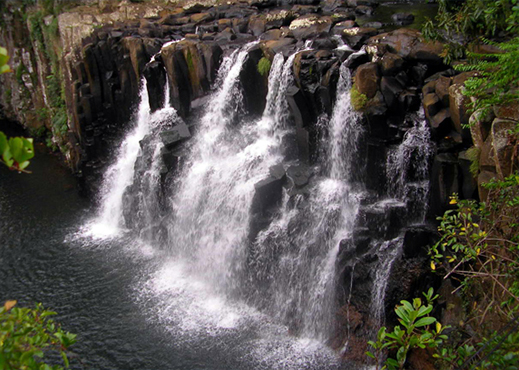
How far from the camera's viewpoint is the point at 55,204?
22781 millimetres

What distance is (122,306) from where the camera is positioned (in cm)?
1536

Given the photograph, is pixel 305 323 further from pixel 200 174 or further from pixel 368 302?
pixel 200 174

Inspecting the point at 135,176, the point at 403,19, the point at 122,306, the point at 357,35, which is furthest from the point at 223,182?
the point at 403,19

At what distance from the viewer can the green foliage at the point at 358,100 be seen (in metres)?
14.3

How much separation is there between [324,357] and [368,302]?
6.24ft

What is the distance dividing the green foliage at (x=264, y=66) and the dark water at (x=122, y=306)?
798 cm

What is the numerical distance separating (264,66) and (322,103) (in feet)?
11.4

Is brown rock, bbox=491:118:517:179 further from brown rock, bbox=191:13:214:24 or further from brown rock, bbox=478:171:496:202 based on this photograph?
brown rock, bbox=191:13:214:24

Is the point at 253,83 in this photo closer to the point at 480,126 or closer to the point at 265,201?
the point at 265,201

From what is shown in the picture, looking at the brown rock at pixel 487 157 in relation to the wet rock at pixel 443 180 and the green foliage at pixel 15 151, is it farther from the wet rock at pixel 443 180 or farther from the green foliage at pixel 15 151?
the green foliage at pixel 15 151

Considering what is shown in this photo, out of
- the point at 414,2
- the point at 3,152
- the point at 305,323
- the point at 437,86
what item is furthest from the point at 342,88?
the point at 3,152

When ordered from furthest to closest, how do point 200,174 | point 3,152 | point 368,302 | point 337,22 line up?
point 337,22, point 200,174, point 368,302, point 3,152

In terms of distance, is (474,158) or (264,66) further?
(264,66)

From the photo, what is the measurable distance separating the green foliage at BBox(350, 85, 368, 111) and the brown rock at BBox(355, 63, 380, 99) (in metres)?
0.11
